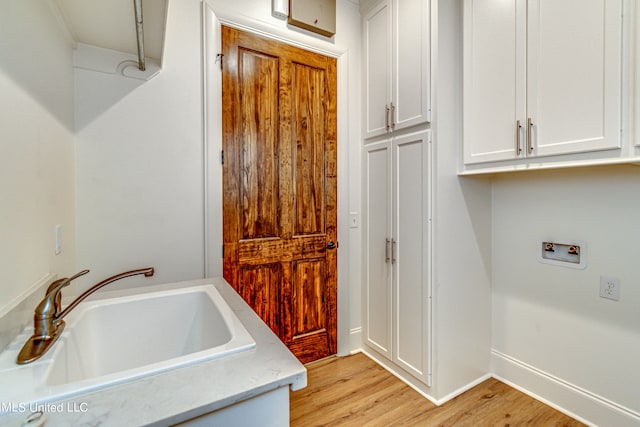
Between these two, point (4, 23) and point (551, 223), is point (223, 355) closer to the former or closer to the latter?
point (4, 23)

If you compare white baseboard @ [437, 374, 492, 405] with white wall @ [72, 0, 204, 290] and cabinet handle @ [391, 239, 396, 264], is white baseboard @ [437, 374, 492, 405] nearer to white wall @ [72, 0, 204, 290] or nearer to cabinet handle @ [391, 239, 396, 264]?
cabinet handle @ [391, 239, 396, 264]

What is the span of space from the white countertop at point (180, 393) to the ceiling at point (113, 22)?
1215 mm

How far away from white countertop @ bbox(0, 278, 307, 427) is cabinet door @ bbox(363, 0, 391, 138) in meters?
1.78

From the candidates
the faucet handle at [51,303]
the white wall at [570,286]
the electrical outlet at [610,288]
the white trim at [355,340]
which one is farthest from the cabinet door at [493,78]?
the faucet handle at [51,303]

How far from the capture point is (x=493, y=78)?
1629 millimetres

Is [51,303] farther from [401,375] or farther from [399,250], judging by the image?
[401,375]

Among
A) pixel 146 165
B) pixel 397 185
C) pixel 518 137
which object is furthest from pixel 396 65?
pixel 146 165

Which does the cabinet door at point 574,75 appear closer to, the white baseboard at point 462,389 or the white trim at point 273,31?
the white trim at point 273,31

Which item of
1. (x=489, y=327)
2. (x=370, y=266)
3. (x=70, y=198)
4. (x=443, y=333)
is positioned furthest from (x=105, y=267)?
(x=489, y=327)

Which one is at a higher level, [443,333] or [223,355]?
[223,355]

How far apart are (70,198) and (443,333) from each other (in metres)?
2.16

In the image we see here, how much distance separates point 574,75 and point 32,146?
2.20 m

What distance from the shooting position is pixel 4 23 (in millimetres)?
824

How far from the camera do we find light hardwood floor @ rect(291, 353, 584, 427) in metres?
1.62
